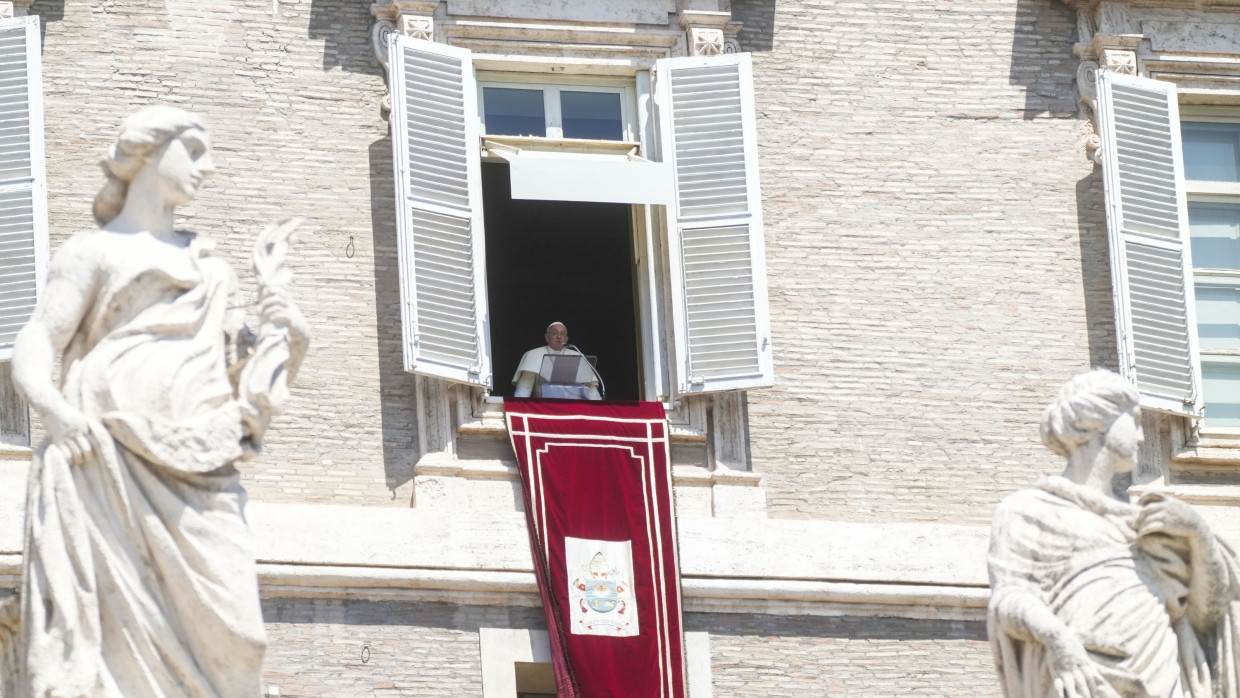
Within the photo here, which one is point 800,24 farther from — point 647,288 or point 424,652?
point 424,652

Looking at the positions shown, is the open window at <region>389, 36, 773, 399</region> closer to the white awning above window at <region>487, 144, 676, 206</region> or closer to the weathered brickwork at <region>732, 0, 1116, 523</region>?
the white awning above window at <region>487, 144, 676, 206</region>

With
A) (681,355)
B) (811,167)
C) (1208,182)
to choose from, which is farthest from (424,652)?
(1208,182)

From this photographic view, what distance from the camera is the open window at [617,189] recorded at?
63.3 ft

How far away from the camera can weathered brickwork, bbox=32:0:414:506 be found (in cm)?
1902

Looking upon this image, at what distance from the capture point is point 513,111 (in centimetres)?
2011

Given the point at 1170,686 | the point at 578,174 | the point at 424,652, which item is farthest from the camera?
the point at 578,174

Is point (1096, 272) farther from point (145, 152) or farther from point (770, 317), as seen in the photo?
point (145, 152)

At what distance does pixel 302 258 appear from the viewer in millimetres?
19328

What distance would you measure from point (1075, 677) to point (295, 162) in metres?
7.04

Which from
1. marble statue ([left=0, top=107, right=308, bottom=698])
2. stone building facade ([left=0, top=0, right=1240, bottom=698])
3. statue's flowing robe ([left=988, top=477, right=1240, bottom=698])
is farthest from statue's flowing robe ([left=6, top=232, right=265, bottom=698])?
stone building facade ([left=0, top=0, right=1240, bottom=698])

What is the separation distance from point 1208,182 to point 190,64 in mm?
5434

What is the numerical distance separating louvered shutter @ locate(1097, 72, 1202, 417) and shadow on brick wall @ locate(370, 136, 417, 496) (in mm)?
3683

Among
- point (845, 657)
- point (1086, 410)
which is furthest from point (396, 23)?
point (1086, 410)

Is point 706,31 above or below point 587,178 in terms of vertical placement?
above
